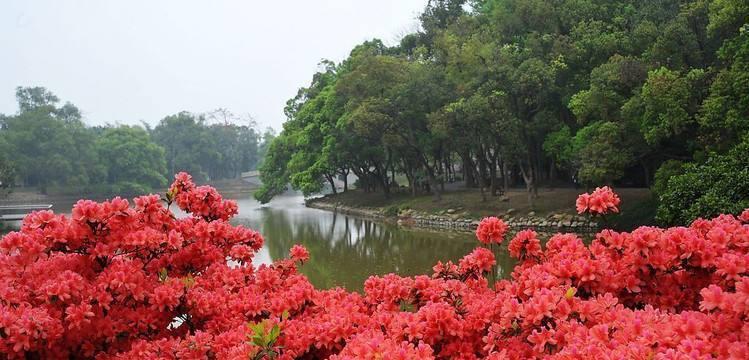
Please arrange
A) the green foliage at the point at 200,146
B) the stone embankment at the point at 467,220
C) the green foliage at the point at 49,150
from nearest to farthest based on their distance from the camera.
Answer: the stone embankment at the point at 467,220
the green foliage at the point at 49,150
the green foliage at the point at 200,146

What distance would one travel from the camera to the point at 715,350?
72.1 inches

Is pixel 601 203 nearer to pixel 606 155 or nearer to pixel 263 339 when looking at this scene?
pixel 263 339

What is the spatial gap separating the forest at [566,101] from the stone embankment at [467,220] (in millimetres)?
1571

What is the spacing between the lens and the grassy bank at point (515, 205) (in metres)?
16.2

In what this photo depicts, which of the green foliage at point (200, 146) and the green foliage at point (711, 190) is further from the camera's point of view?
the green foliage at point (200, 146)

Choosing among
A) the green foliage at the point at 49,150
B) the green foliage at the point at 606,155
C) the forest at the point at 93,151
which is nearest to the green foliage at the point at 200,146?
the forest at the point at 93,151

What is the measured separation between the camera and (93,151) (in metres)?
50.5

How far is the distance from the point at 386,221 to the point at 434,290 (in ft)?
74.7

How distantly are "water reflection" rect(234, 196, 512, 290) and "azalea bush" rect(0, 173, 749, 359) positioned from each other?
25.0 feet

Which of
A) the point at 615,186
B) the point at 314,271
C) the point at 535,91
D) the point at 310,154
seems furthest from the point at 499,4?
the point at 314,271

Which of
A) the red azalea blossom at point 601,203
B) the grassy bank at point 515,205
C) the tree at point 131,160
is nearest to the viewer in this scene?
the red azalea blossom at point 601,203

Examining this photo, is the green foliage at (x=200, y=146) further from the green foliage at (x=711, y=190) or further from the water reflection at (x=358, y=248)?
the green foliage at (x=711, y=190)

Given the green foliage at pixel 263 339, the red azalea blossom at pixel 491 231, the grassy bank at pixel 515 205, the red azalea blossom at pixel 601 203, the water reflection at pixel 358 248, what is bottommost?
the water reflection at pixel 358 248

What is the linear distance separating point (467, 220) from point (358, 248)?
5882 millimetres
